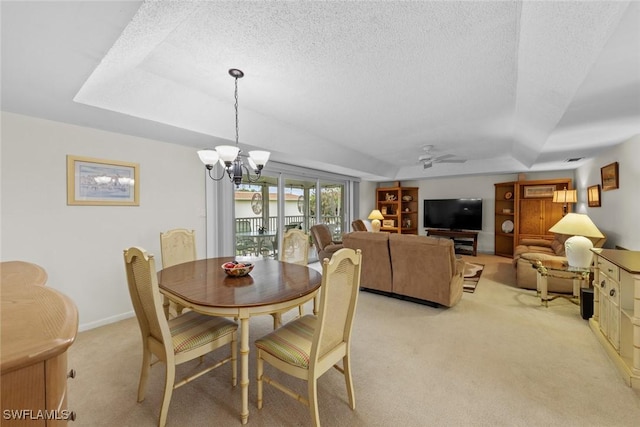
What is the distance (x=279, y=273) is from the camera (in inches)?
90.4

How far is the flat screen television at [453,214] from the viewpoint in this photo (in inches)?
273

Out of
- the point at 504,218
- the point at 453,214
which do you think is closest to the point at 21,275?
the point at 453,214

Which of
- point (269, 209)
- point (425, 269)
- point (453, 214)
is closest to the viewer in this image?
point (425, 269)

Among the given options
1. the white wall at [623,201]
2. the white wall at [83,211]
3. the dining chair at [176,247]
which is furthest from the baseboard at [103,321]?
the white wall at [623,201]

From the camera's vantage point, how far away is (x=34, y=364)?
59cm

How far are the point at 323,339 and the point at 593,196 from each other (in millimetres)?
5315

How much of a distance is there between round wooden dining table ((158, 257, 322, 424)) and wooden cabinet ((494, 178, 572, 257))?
20.4 feet

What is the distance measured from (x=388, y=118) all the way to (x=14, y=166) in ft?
12.2

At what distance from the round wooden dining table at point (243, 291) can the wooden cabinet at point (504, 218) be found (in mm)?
6330

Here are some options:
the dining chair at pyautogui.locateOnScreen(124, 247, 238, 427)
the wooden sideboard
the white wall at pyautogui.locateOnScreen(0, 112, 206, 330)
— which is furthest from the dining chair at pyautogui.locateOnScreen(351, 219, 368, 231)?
the wooden sideboard

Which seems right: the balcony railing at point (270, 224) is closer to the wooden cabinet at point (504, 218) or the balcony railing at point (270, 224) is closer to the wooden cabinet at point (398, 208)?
the wooden cabinet at point (398, 208)

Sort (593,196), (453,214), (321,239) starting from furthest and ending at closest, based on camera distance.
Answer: (453,214), (321,239), (593,196)

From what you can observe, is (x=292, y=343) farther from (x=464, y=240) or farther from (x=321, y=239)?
(x=464, y=240)

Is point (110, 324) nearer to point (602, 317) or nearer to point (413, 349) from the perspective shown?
point (413, 349)
